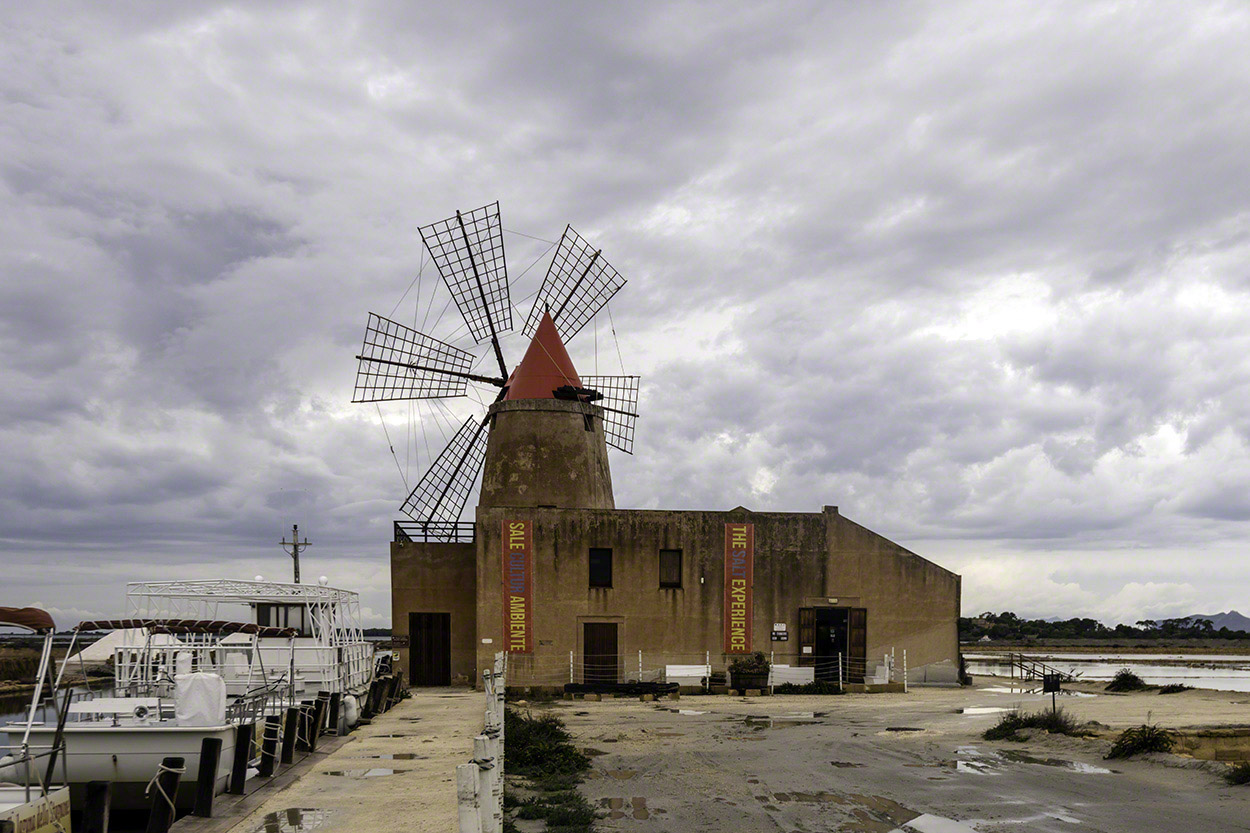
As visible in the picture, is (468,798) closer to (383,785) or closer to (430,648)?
(383,785)

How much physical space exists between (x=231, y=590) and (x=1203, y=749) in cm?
1868

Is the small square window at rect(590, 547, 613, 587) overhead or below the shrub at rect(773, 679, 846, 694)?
overhead

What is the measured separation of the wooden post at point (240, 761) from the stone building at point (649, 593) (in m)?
18.1

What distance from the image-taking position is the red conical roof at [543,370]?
38.4 metres

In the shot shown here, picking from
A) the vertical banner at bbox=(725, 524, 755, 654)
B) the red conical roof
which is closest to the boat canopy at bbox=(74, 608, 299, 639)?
the vertical banner at bbox=(725, 524, 755, 654)

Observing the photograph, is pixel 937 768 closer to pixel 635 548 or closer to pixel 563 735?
pixel 563 735

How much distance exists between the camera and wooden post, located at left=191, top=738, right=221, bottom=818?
13.7 m

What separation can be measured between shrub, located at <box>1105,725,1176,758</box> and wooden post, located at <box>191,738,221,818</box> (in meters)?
14.4

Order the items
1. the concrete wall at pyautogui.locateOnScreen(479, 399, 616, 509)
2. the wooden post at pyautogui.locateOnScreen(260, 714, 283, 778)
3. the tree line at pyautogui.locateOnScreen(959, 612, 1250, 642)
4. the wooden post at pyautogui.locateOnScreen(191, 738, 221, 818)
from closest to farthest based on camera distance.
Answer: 1. the wooden post at pyautogui.locateOnScreen(191, 738, 221, 818)
2. the wooden post at pyautogui.locateOnScreen(260, 714, 283, 778)
3. the concrete wall at pyautogui.locateOnScreen(479, 399, 616, 509)
4. the tree line at pyautogui.locateOnScreen(959, 612, 1250, 642)

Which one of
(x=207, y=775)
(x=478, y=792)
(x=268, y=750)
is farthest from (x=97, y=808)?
(x=478, y=792)

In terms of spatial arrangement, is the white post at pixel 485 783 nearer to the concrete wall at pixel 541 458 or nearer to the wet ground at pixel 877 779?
the wet ground at pixel 877 779

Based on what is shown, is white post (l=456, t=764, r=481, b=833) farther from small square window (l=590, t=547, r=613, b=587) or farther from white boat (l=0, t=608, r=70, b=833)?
small square window (l=590, t=547, r=613, b=587)

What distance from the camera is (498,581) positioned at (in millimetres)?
34062

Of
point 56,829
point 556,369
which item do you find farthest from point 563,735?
point 556,369
